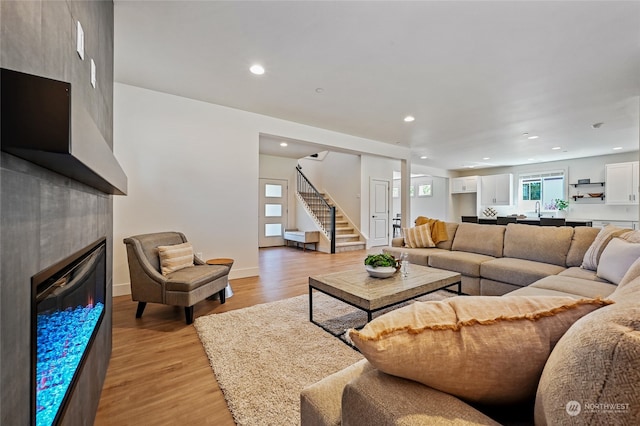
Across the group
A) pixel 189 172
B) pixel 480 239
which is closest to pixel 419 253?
pixel 480 239

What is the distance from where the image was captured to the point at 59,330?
3.27 ft

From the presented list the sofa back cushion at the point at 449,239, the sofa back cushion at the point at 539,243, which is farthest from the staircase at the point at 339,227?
the sofa back cushion at the point at 539,243

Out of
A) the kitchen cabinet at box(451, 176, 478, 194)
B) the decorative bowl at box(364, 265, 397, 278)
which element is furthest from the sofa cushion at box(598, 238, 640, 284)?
the kitchen cabinet at box(451, 176, 478, 194)

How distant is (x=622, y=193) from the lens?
23.5ft

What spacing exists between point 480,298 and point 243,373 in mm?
1680

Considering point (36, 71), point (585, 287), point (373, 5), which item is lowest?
point (585, 287)

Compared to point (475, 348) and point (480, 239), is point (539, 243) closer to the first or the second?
point (480, 239)

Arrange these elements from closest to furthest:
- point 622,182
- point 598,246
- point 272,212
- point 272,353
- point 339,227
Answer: point 272,353 → point 598,246 → point 622,182 → point 339,227 → point 272,212

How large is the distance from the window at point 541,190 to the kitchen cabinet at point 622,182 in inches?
49.1

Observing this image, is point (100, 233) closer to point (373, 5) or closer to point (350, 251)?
point (373, 5)

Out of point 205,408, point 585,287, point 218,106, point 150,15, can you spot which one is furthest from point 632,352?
point 218,106

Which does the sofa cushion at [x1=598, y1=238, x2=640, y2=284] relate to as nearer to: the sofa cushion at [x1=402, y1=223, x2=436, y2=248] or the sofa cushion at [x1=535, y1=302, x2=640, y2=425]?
the sofa cushion at [x1=402, y1=223, x2=436, y2=248]

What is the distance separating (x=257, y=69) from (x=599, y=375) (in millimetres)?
3522

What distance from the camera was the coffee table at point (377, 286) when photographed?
217 cm
